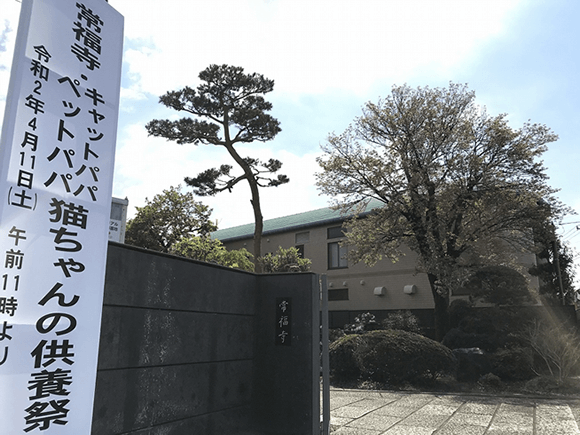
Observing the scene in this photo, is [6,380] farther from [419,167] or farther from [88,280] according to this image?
[419,167]

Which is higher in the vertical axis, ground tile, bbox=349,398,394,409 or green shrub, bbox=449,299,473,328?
green shrub, bbox=449,299,473,328

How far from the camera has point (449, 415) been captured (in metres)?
7.43

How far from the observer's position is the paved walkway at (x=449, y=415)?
6.45 m

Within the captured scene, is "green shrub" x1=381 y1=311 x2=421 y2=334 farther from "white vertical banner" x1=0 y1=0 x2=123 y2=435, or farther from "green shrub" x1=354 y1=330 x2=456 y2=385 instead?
"white vertical banner" x1=0 y1=0 x2=123 y2=435

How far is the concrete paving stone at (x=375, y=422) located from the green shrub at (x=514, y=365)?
5612 mm

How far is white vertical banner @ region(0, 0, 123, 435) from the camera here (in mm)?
2432

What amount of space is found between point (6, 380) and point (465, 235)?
16118mm

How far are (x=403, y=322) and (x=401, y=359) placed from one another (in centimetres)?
771

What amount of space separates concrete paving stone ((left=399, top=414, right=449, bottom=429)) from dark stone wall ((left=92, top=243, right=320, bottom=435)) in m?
1.97

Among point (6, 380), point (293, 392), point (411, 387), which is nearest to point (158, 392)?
point (293, 392)

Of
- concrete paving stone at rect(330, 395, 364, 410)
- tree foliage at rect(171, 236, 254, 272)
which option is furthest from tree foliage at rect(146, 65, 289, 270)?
concrete paving stone at rect(330, 395, 364, 410)

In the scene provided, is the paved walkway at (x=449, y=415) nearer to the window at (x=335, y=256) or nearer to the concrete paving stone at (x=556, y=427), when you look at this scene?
the concrete paving stone at (x=556, y=427)

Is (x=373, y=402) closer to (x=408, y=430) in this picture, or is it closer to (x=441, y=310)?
(x=408, y=430)

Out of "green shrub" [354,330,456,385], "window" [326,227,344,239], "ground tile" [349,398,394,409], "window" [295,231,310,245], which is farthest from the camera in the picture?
"window" [295,231,310,245]
